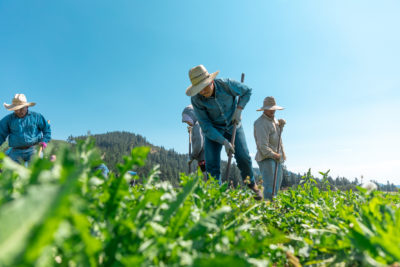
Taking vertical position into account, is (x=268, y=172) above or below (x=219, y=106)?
below

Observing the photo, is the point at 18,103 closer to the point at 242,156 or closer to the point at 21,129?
the point at 21,129

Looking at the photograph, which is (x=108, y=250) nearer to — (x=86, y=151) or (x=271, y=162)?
(x=86, y=151)

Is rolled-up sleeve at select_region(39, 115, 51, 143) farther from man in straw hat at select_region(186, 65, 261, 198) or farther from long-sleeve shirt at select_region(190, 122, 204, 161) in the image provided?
man in straw hat at select_region(186, 65, 261, 198)

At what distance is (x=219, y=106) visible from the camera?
502cm

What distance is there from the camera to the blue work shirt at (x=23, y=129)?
6.83 meters

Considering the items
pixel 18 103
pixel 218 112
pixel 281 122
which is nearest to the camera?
pixel 218 112

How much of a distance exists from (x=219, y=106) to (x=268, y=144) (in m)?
2.16

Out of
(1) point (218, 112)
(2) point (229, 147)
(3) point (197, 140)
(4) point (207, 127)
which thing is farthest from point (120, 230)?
(3) point (197, 140)

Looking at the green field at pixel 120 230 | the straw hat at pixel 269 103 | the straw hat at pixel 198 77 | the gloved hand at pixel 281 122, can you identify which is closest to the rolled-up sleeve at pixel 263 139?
the gloved hand at pixel 281 122

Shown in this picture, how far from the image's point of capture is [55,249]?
0.81 m

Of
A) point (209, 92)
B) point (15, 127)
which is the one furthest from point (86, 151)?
point (15, 127)

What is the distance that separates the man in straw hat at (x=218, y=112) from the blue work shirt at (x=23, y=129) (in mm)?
4788

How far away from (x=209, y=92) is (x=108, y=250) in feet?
14.0

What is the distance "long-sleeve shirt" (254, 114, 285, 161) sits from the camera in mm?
6363
